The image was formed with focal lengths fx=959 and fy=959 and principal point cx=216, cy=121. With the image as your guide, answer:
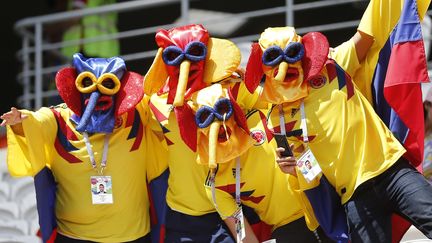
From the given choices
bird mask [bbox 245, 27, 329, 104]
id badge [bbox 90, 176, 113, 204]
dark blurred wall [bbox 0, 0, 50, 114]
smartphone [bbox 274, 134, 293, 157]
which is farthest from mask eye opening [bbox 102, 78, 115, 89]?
dark blurred wall [bbox 0, 0, 50, 114]

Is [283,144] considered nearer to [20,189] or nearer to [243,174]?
[243,174]

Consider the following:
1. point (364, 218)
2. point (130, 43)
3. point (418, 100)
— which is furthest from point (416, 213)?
point (130, 43)

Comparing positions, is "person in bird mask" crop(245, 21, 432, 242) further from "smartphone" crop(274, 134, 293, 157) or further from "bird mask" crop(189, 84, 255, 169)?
"bird mask" crop(189, 84, 255, 169)

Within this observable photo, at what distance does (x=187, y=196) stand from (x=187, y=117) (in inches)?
14.7

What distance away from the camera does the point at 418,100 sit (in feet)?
13.0

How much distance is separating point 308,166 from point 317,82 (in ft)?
1.14

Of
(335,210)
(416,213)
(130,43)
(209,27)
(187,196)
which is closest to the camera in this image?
(416,213)

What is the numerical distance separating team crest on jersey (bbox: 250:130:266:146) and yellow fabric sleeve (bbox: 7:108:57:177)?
922 mm

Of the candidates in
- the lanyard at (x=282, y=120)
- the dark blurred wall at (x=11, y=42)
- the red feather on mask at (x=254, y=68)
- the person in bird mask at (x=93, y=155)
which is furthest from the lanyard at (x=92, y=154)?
the dark blurred wall at (x=11, y=42)

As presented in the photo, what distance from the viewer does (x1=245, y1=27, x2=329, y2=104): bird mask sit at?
3818 millimetres

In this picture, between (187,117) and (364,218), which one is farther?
(187,117)

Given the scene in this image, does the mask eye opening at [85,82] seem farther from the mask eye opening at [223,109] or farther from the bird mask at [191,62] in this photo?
the mask eye opening at [223,109]

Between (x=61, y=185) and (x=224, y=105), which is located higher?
(x=224, y=105)

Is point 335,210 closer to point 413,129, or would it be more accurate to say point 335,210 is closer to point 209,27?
point 413,129
